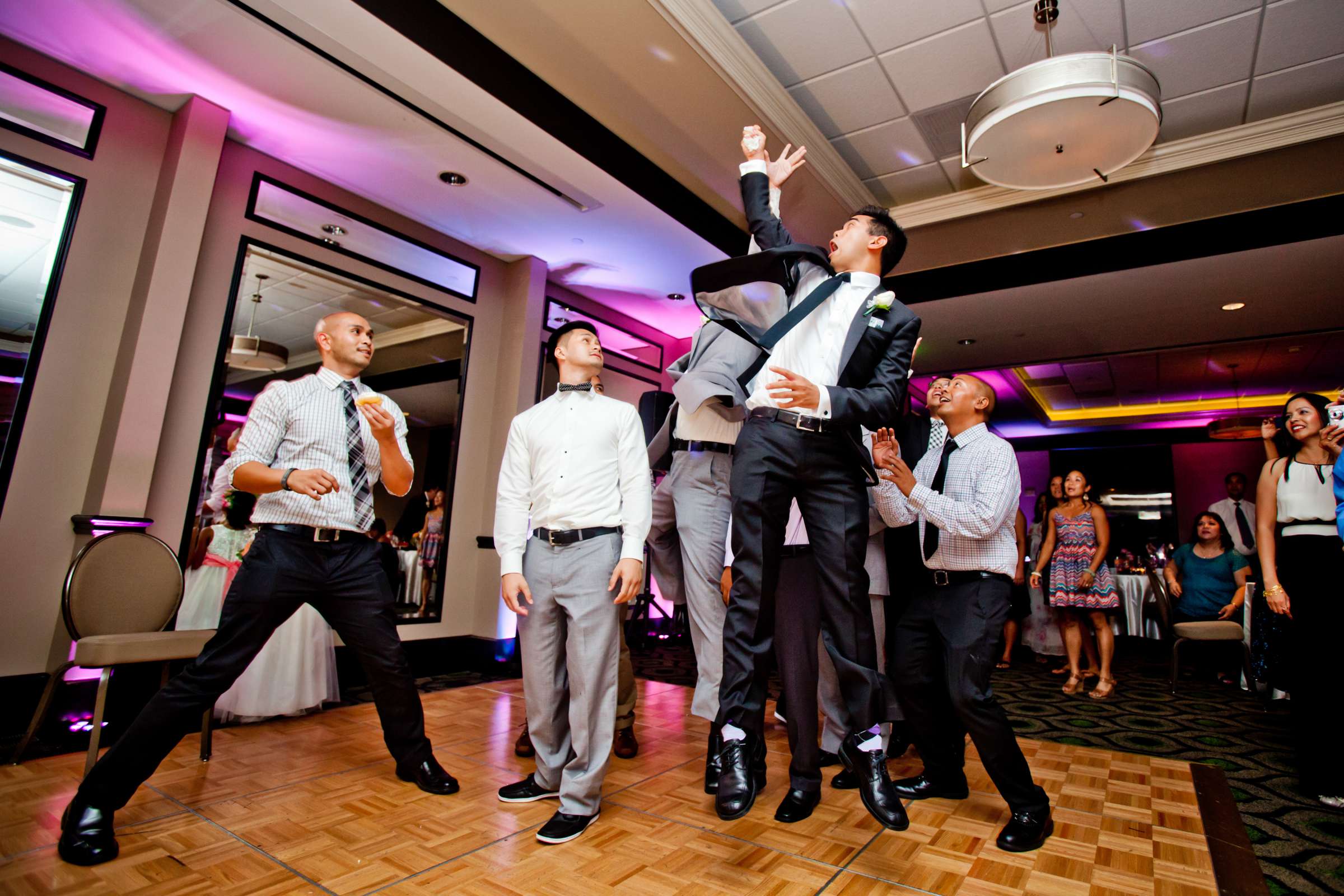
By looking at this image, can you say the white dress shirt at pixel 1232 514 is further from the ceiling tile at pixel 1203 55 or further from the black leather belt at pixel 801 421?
the black leather belt at pixel 801 421

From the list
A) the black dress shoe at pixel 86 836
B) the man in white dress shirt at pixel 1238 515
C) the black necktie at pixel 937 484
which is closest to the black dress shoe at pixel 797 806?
the black necktie at pixel 937 484

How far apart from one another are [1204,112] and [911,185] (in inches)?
68.8

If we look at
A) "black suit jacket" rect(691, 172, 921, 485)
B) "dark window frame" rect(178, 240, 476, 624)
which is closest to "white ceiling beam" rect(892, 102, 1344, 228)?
"black suit jacket" rect(691, 172, 921, 485)

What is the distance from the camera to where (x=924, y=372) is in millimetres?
8141

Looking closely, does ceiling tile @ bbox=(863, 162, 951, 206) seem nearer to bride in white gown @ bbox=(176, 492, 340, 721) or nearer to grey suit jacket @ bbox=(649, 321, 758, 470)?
grey suit jacket @ bbox=(649, 321, 758, 470)

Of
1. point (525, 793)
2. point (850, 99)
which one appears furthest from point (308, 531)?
point (850, 99)

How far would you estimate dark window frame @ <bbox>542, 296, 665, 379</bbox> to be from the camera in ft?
19.1

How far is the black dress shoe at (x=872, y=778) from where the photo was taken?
1.77 metres

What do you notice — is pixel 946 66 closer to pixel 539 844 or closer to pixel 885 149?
pixel 885 149

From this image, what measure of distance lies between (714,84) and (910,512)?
9.37 ft

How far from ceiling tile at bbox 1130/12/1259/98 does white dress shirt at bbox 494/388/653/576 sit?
3760 mm

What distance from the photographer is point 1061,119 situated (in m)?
3.18

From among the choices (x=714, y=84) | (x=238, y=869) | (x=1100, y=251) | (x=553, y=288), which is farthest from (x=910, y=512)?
(x=553, y=288)

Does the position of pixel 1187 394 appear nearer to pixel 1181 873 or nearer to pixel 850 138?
pixel 850 138
